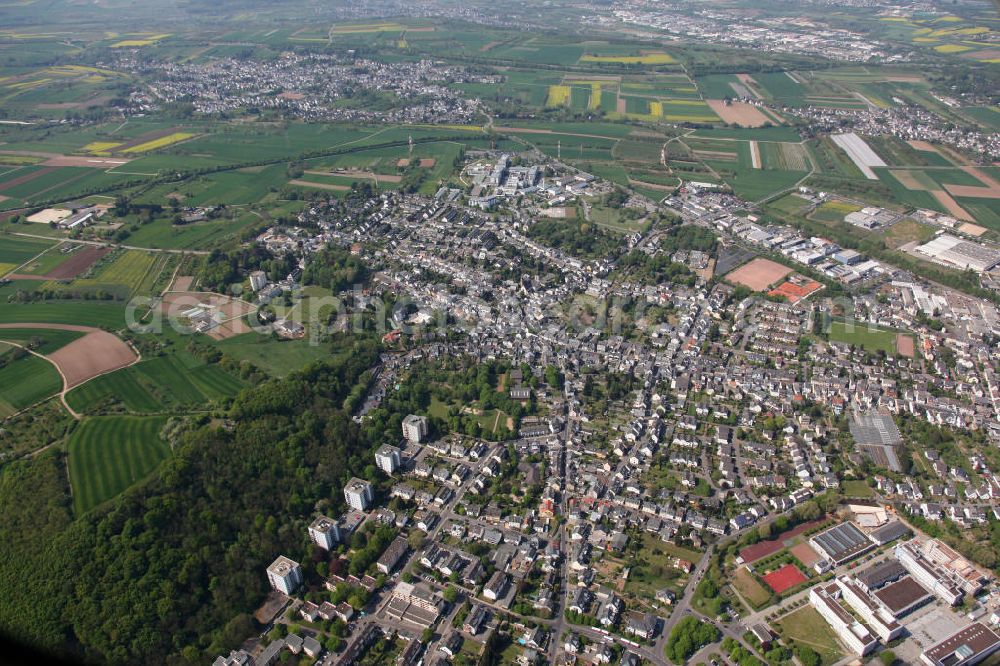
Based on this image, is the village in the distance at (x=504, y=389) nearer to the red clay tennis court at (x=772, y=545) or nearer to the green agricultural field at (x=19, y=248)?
the red clay tennis court at (x=772, y=545)

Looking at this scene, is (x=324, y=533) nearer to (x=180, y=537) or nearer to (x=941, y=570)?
(x=180, y=537)

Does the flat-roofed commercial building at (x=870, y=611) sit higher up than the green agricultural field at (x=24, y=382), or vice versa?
the flat-roofed commercial building at (x=870, y=611)

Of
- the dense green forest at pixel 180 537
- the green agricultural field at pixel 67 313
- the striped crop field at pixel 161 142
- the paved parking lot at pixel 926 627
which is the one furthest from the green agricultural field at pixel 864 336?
the striped crop field at pixel 161 142

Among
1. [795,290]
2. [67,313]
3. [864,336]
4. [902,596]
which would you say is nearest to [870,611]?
[902,596]

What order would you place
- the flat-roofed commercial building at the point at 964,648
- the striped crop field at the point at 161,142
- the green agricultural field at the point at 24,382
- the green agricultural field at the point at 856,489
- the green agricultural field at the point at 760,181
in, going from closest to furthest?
the flat-roofed commercial building at the point at 964,648, the green agricultural field at the point at 856,489, the green agricultural field at the point at 24,382, the green agricultural field at the point at 760,181, the striped crop field at the point at 161,142

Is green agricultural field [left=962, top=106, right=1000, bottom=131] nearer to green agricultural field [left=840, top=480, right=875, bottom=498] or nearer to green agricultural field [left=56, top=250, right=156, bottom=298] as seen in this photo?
green agricultural field [left=840, top=480, right=875, bottom=498]

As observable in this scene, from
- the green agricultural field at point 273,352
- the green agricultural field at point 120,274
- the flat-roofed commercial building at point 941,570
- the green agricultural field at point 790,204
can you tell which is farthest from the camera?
the green agricultural field at point 790,204
